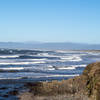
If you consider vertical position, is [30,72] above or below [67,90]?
below

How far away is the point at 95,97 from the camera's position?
1319cm

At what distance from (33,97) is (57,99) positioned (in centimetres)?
179

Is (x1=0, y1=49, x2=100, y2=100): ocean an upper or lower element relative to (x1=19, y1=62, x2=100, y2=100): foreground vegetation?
lower

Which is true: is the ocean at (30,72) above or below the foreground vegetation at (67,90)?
below

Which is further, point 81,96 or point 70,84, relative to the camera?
point 70,84

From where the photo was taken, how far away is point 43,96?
57.4 feet

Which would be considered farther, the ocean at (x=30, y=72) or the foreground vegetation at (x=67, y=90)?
the ocean at (x=30, y=72)

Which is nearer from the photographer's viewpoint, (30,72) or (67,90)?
(67,90)

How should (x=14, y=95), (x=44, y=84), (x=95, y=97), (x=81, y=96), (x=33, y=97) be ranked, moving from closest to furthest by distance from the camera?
(x=95, y=97) < (x=81, y=96) < (x=33, y=97) < (x=14, y=95) < (x=44, y=84)

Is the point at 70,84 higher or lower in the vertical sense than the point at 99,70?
Result: lower

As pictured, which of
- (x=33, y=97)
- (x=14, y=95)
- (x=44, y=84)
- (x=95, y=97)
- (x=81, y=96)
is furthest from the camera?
(x=44, y=84)

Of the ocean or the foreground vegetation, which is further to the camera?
the ocean

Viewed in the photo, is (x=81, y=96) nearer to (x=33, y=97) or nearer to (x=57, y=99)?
(x=57, y=99)

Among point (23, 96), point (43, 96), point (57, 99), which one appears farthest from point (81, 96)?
point (23, 96)
